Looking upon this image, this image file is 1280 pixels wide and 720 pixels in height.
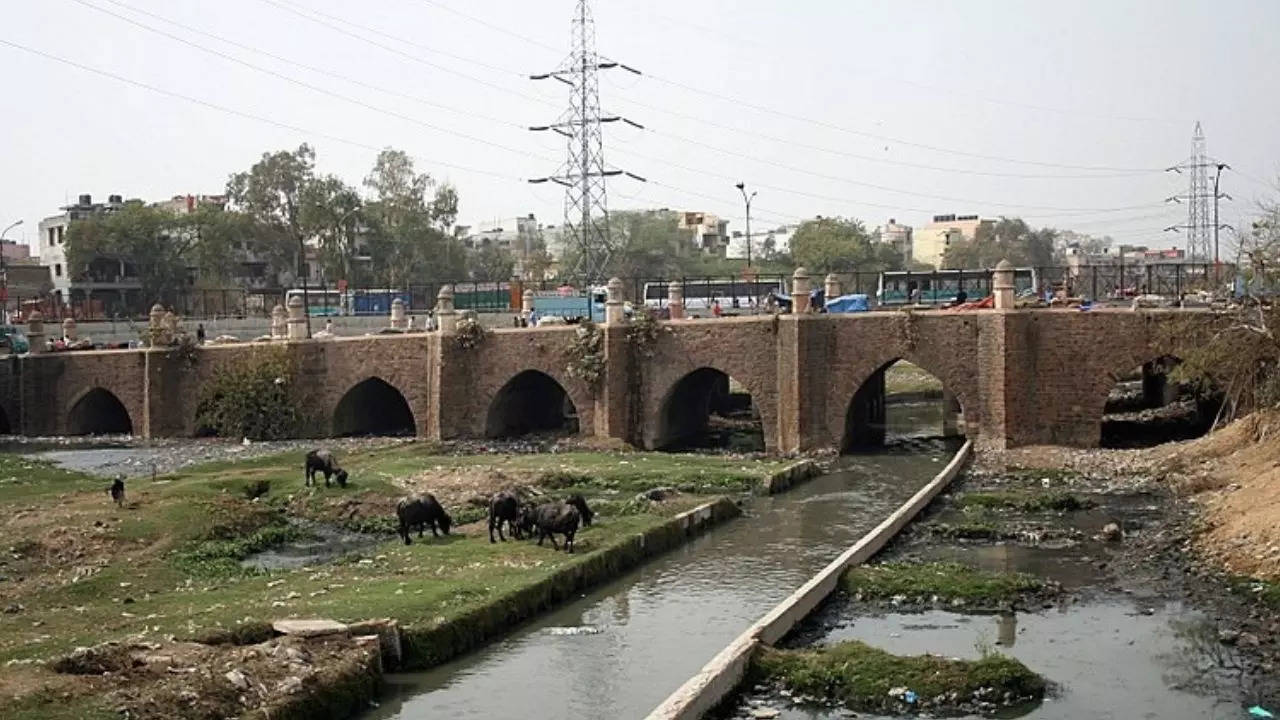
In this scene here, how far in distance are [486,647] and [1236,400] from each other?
2182 cm

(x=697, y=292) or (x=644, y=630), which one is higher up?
(x=697, y=292)

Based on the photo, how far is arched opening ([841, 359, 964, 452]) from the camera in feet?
144

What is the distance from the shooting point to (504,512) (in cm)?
2592

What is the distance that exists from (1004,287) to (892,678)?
2414cm

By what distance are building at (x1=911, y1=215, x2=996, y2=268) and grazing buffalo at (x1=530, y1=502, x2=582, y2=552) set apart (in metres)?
131

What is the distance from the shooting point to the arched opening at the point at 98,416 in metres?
58.8

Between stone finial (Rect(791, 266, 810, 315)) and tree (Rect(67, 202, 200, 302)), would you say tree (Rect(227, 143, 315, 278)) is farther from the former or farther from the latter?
stone finial (Rect(791, 266, 810, 315))

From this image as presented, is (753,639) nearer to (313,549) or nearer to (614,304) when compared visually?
(313,549)

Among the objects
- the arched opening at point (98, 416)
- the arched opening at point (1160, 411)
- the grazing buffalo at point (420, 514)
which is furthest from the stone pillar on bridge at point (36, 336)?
the arched opening at point (1160, 411)

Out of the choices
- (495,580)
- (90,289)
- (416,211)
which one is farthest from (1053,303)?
(90,289)

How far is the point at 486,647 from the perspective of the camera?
771 inches

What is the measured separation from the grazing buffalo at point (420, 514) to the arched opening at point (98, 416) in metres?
35.6

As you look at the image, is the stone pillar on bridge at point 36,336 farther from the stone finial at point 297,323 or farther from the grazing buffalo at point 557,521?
the grazing buffalo at point 557,521

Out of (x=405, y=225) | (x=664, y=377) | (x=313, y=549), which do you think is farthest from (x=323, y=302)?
(x=313, y=549)
